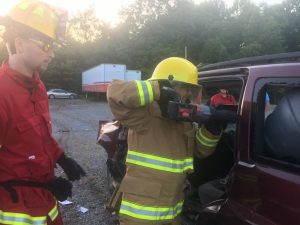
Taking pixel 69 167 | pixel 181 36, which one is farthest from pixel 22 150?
pixel 181 36

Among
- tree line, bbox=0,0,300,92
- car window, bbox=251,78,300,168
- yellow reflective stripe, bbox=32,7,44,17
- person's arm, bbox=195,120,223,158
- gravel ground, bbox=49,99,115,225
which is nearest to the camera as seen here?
car window, bbox=251,78,300,168

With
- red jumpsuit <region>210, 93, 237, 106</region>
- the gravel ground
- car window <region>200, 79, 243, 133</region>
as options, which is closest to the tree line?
the gravel ground

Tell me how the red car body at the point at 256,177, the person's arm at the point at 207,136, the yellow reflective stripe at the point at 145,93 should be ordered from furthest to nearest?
1. the person's arm at the point at 207,136
2. the yellow reflective stripe at the point at 145,93
3. the red car body at the point at 256,177

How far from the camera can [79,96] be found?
152ft

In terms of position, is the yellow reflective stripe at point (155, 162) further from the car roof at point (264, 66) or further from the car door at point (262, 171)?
the car roof at point (264, 66)

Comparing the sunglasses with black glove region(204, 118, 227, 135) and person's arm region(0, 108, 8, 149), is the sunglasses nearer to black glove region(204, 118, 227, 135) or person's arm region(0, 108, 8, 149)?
person's arm region(0, 108, 8, 149)

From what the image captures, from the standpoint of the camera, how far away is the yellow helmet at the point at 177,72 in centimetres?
296

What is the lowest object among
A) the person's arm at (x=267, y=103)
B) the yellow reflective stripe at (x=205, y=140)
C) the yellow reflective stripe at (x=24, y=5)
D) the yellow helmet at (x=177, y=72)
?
the yellow reflective stripe at (x=205, y=140)

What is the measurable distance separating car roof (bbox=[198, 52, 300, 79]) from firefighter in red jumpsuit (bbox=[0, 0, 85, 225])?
48.0 inches

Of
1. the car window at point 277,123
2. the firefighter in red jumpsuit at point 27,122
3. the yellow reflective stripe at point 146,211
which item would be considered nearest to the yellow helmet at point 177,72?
the car window at point 277,123

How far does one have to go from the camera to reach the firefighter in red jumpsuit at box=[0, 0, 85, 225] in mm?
2389

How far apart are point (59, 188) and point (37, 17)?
3.33 feet

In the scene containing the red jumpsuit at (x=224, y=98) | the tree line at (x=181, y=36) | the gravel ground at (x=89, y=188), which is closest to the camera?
the red jumpsuit at (x=224, y=98)

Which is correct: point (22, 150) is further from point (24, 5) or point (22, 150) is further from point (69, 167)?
point (24, 5)
